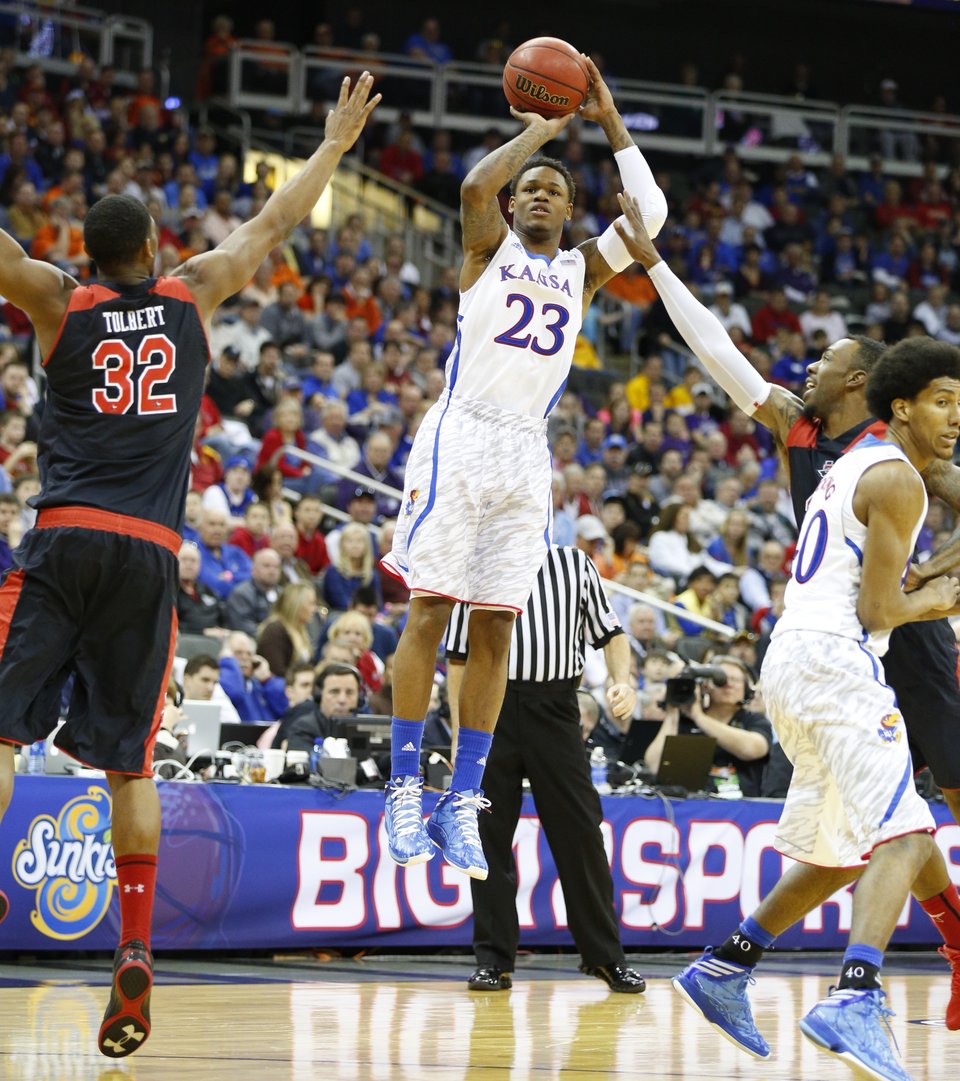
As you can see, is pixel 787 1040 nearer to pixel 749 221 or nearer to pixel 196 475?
pixel 196 475

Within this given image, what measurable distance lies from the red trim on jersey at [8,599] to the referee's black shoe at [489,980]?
3408 millimetres

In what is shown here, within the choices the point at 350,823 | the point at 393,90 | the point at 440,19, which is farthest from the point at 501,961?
the point at 440,19

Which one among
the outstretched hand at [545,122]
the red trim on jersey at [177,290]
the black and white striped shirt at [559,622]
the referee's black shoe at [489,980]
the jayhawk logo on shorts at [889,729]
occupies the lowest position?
the referee's black shoe at [489,980]

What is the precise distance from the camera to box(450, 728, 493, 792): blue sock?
6.28 metres

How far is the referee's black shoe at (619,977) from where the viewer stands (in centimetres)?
802

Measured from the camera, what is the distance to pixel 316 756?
9.42m

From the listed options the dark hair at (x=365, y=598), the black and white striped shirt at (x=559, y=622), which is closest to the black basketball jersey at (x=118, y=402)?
the black and white striped shirt at (x=559, y=622)

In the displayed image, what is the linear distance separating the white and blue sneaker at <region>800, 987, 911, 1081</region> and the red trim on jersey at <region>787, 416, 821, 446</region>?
2199mm

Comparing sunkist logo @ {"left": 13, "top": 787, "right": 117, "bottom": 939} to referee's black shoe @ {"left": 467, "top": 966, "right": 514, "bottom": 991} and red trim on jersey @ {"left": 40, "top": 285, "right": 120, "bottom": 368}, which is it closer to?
referee's black shoe @ {"left": 467, "top": 966, "right": 514, "bottom": 991}

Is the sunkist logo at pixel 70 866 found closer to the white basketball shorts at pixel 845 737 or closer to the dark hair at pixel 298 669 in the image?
the dark hair at pixel 298 669

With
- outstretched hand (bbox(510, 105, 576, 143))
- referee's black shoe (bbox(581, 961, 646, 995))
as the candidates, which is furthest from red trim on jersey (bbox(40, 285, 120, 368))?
referee's black shoe (bbox(581, 961, 646, 995))

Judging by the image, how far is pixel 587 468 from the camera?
1609 cm

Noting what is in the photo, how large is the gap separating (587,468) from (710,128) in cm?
998

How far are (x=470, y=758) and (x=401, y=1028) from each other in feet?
3.61
